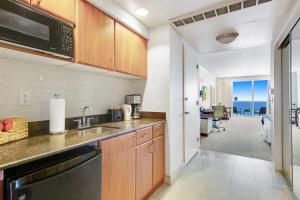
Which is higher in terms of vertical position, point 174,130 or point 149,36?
point 149,36

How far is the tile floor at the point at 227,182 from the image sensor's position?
2.11m

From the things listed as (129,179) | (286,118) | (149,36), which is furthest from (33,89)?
(286,118)

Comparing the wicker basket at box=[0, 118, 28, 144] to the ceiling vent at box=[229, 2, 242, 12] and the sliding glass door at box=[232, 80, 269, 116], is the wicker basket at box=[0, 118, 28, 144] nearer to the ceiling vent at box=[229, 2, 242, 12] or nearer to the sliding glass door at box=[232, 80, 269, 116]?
the ceiling vent at box=[229, 2, 242, 12]

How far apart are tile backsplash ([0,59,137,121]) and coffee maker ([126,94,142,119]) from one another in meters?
0.29

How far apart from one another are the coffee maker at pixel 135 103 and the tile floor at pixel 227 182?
1.12 m

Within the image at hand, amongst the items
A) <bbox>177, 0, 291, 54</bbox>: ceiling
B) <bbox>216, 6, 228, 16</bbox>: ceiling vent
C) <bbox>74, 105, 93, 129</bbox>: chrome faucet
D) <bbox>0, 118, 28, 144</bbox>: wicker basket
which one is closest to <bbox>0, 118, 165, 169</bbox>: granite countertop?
<bbox>0, 118, 28, 144</bbox>: wicker basket

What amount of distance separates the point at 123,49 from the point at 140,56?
392mm

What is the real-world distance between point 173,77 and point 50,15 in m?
1.74

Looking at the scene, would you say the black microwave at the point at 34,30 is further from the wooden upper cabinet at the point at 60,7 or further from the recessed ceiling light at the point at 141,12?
the recessed ceiling light at the point at 141,12

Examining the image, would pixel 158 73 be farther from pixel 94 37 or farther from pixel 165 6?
pixel 94 37

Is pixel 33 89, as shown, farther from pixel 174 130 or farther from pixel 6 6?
pixel 174 130

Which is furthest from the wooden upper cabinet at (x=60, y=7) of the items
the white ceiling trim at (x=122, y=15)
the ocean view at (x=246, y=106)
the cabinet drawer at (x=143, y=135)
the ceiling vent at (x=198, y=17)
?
the ocean view at (x=246, y=106)

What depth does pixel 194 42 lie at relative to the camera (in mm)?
3252

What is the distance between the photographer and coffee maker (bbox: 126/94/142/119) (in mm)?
2615
